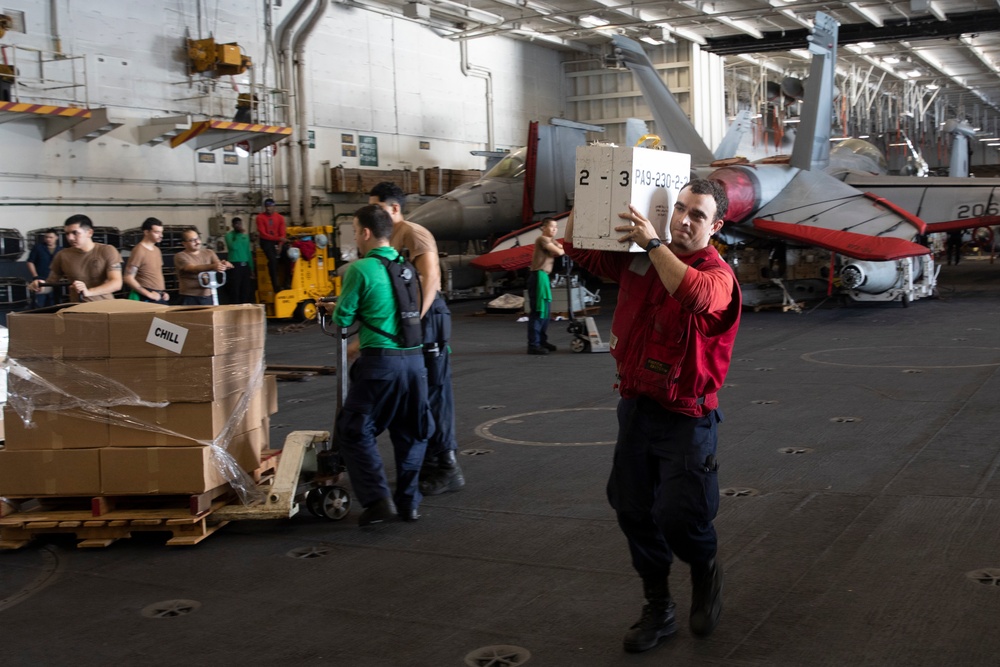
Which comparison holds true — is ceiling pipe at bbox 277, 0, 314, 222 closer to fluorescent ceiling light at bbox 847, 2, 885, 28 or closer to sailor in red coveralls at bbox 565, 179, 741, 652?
fluorescent ceiling light at bbox 847, 2, 885, 28

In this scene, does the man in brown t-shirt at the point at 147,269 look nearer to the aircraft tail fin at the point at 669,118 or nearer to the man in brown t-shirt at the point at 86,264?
the man in brown t-shirt at the point at 86,264

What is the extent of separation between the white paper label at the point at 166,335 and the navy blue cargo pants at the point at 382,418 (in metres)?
0.87

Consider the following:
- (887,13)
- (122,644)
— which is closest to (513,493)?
(122,644)

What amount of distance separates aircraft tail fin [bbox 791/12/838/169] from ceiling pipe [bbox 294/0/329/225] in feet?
31.3

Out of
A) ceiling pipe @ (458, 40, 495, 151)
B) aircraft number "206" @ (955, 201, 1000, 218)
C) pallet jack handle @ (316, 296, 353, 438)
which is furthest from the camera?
ceiling pipe @ (458, 40, 495, 151)

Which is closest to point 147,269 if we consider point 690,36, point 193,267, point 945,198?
point 193,267

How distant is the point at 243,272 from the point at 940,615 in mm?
14413

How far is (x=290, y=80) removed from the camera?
64.1ft

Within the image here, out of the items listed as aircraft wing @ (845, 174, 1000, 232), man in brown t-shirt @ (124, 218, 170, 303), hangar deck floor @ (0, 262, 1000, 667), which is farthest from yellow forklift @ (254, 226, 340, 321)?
aircraft wing @ (845, 174, 1000, 232)

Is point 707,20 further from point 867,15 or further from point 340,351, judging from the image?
point 340,351

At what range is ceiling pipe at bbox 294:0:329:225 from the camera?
1947cm

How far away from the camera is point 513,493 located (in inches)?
218

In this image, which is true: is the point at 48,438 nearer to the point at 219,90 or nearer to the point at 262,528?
the point at 262,528

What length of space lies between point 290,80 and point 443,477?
1566 centimetres
